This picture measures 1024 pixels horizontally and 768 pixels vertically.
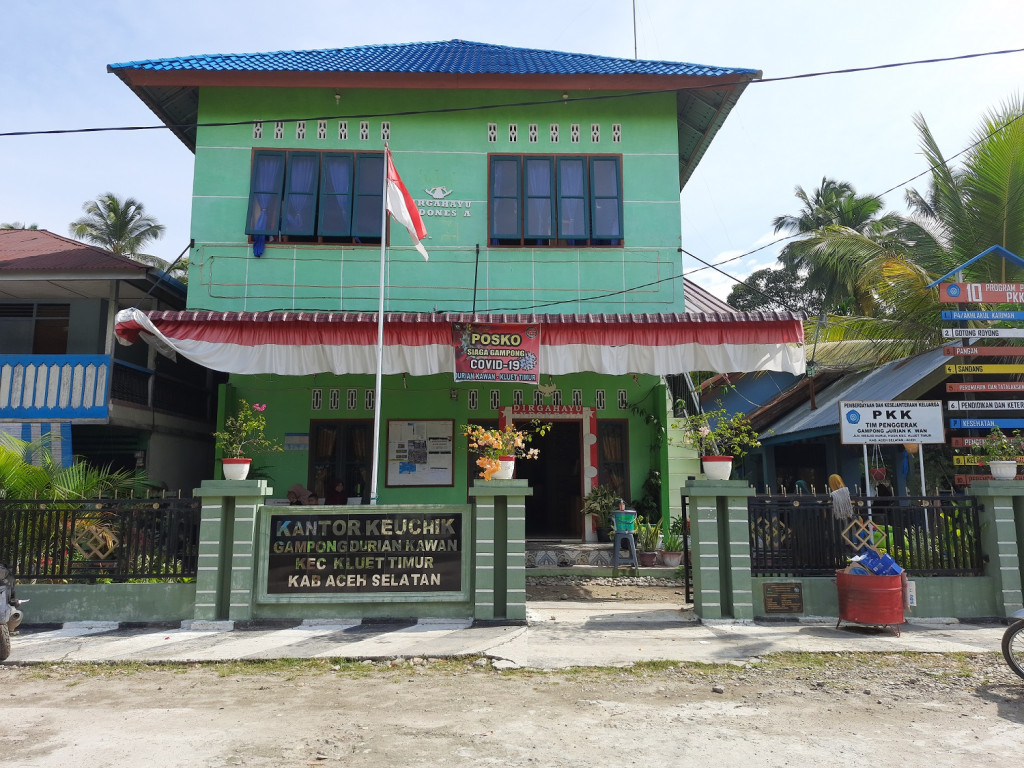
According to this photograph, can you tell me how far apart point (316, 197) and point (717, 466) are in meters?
8.42

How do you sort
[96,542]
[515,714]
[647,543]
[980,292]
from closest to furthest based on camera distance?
[515,714] < [96,542] < [980,292] < [647,543]

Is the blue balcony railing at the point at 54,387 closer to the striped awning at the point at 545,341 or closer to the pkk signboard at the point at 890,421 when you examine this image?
the striped awning at the point at 545,341

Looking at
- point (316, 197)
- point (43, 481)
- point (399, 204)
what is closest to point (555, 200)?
point (399, 204)

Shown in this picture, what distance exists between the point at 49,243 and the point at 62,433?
186 inches

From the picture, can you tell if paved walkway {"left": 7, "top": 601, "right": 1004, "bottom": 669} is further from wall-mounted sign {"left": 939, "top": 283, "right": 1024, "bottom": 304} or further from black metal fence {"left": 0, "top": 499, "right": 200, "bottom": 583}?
wall-mounted sign {"left": 939, "top": 283, "right": 1024, "bottom": 304}

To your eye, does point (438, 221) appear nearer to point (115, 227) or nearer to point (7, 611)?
point (7, 611)

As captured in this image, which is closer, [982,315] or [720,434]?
[720,434]

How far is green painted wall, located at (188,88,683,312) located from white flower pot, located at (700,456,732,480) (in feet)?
15.1

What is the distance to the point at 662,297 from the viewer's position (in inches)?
511

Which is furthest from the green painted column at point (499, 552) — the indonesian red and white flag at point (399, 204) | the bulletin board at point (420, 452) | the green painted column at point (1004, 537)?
the green painted column at point (1004, 537)

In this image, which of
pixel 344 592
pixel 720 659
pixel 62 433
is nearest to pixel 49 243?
pixel 62 433

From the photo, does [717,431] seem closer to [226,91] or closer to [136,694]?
[136,694]

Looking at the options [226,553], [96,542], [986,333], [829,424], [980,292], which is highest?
[980,292]

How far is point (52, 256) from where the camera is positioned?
43.9ft
